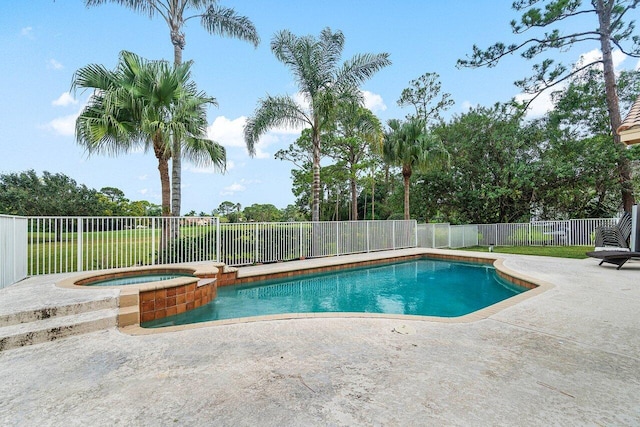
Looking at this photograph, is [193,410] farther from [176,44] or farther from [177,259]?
[176,44]

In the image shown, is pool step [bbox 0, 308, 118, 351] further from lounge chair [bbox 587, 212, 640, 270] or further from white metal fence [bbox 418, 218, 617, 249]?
white metal fence [bbox 418, 218, 617, 249]

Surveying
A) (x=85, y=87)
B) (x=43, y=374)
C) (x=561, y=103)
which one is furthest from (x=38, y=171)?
(x=561, y=103)

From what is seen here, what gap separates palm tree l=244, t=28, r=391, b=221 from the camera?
37.9 ft

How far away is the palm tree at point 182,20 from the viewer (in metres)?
10.5

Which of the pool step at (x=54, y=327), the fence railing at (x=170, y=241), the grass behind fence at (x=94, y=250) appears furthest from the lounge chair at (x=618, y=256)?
the grass behind fence at (x=94, y=250)

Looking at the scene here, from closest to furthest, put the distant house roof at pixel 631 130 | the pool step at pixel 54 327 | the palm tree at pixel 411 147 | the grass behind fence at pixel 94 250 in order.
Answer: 1. the pool step at pixel 54 327
2. the distant house roof at pixel 631 130
3. the grass behind fence at pixel 94 250
4. the palm tree at pixel 411 147

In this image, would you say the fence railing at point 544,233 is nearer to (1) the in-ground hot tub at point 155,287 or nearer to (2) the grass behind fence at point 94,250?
(1) the in-ground hot tub at point 155,287

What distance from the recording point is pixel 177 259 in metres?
8.33

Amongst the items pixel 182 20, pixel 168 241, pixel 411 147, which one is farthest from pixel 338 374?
pixel 182 20

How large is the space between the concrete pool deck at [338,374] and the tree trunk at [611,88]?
1495cm

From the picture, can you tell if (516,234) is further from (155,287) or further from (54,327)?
(54,327)

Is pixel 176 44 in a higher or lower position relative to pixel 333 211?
higher

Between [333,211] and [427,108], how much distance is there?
1252 cm

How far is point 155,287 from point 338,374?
357 cm
